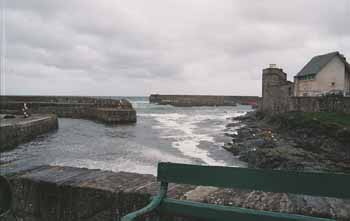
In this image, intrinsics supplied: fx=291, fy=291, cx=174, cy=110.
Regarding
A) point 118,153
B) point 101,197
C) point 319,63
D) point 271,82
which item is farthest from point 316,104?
point 101,197

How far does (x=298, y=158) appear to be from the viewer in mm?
13430

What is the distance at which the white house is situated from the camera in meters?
35.0

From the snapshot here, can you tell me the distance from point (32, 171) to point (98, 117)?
1375 inches

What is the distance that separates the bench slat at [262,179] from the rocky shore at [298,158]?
47cm

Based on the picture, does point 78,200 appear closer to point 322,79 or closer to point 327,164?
point 327,164

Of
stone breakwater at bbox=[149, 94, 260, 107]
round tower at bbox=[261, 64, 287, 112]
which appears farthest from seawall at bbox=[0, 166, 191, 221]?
stone breakwater at bbox=[149, 94, 260, 107]

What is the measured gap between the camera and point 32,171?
9.86ft

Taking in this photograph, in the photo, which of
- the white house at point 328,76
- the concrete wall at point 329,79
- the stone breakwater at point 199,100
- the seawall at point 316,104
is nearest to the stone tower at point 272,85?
the seawall at point 316,104

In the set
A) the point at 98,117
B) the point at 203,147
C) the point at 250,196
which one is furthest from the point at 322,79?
the point at 250,196

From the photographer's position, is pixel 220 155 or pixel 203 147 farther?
pixel 203 147

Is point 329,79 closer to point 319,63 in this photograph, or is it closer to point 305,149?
point 319,63

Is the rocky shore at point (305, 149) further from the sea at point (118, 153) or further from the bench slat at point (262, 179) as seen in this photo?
the bench slat at point (262, 179)

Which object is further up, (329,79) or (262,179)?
(329,79)

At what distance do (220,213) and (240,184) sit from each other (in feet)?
0.71
